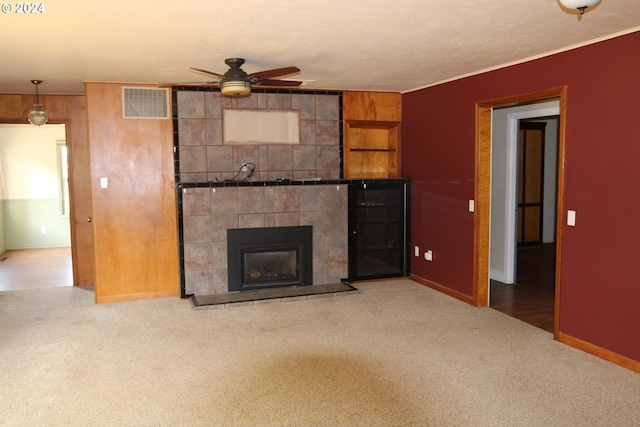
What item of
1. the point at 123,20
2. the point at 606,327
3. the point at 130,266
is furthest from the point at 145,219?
the point at 606,327

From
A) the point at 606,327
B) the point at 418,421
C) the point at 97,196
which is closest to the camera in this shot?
the point at 418,421

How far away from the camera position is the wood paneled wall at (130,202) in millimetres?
5504

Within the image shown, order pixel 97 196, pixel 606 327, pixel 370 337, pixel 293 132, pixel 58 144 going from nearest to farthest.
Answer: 1. pixel 606 327
2. pixel 370 337
3. pixel 97 196
4. pixel 293 132
5. pixel 58 144

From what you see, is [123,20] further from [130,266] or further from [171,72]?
[130,266]

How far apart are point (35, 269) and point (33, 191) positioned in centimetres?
257

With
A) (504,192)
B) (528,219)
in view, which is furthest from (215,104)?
(528,219)

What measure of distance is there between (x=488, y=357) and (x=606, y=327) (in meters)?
0.90

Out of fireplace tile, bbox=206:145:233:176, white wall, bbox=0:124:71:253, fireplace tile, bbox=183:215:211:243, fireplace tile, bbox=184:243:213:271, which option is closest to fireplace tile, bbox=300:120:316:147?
fireplace tile, bbox=206:145:233:176

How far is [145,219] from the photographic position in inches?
224

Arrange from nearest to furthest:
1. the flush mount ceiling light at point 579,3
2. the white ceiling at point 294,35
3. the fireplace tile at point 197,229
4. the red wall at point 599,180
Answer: the flush mount ceiling light at point 579,3, the white ceiling at point 294,35, the red wall at point 599,180, the fireplace tile at point 197,229

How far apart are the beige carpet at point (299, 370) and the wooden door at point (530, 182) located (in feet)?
12.6

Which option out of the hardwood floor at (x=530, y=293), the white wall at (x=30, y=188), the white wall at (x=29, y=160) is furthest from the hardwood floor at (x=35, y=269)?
the hardwood floor at (x=530, y=293)

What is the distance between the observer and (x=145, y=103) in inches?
220

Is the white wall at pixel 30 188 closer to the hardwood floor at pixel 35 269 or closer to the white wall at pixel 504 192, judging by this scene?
the hardwood floor at pixel 35 269
